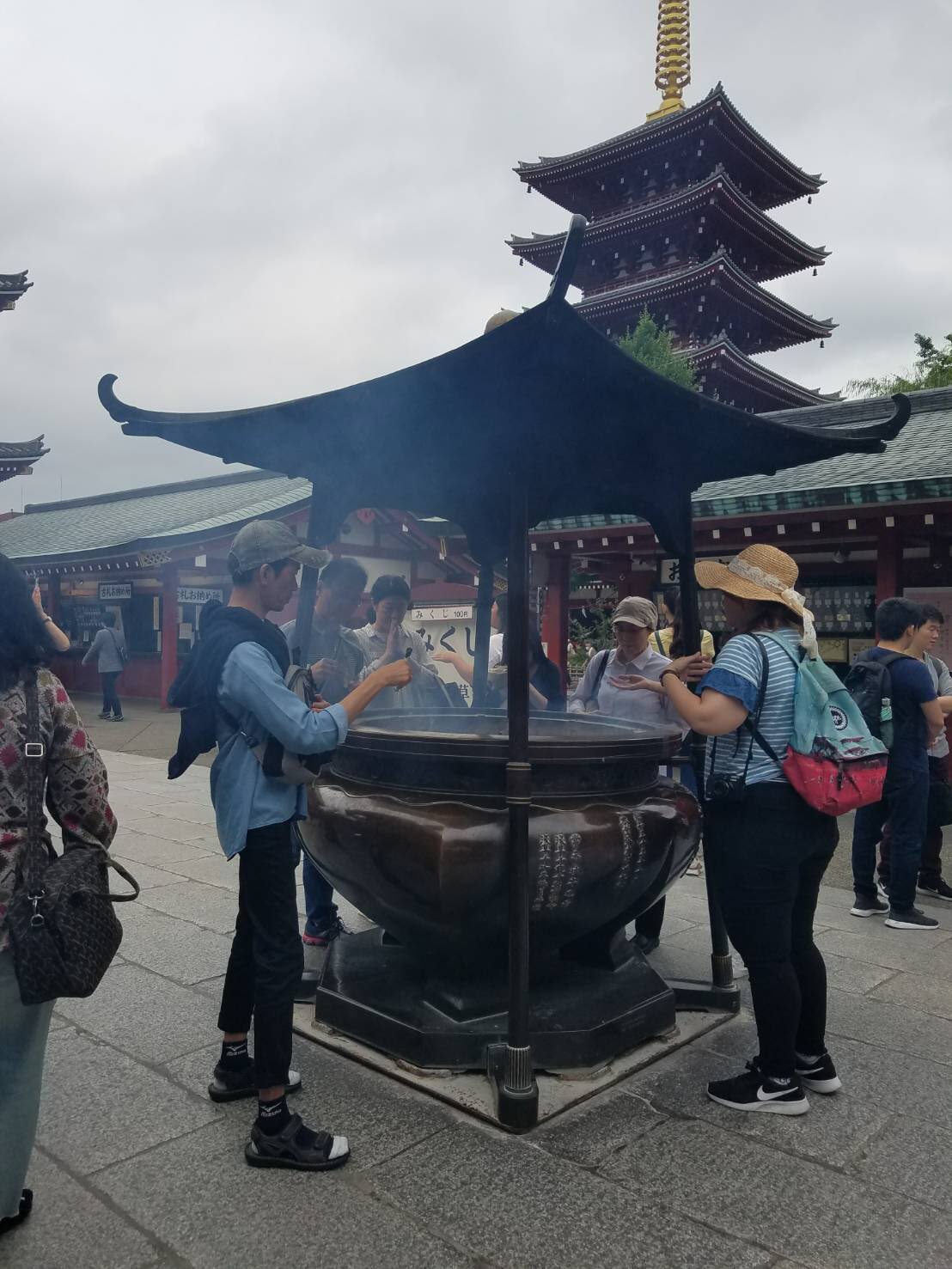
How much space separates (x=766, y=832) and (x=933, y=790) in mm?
2923

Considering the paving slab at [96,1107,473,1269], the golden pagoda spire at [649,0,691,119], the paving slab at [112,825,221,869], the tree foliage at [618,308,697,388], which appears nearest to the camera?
the paving slab at [96,1107,473,1269]

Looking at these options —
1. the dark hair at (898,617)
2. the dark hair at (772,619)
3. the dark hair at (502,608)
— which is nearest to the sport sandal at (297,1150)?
the dark hair at (772,619)

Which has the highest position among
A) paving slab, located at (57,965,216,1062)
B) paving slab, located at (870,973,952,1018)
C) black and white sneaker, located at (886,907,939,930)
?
paving slab, located at (57,965,216,1062)

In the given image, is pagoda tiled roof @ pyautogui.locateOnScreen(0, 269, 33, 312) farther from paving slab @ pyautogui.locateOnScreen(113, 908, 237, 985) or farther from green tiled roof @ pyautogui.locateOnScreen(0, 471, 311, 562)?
paving slab @ pyautogui.locateOnScreen(113, 908, 237, 985)

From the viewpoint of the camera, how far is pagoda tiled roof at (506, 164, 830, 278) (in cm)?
2039

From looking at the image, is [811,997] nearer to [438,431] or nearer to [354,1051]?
[354,1051]

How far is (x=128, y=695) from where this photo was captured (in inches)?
736

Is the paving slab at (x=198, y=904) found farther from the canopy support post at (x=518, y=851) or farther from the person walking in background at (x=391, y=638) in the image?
the canopy support post at (x=518, y=851)

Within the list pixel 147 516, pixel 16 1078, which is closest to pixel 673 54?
pixel 147 516

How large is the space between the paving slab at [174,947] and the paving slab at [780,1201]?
2151mm

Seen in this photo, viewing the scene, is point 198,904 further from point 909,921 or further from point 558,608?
point 558,608

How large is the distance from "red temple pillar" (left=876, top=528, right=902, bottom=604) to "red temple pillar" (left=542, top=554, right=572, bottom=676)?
13.8 ft

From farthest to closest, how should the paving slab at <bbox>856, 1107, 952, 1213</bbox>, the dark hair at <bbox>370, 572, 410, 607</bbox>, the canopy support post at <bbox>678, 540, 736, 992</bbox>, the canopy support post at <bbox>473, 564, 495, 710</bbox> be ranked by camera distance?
the canopy support post at <bbox>473, 564, 495, 710</bbox> < the dark hair at <bbox>370, 572, 410, 607</bbox> < the canopy support post at <bbox>678, 540, 736, 992</bbox> < the paving slab at <bbox>856, 1107, 952, 1213</bbox>

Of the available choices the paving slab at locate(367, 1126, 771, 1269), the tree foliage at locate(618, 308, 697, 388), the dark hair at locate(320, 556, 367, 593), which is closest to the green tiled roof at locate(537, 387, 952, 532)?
the dark hair at locate(320, 556, 367, 593)
